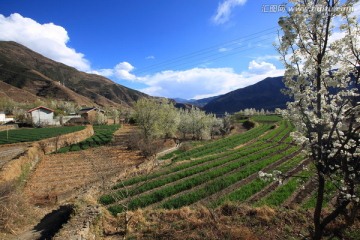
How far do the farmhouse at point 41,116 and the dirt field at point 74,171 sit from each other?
4263 cm

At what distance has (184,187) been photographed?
21172 mm

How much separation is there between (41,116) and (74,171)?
59.3 meters

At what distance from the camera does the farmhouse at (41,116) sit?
80.9 meters

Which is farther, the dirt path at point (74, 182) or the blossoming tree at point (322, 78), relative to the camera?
the dirt path at point (74, 182)

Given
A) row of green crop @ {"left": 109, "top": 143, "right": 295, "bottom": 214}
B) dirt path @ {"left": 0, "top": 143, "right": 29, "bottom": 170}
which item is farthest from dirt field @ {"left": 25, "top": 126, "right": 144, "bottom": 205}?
row of green crop @ {"left": 109, "top": 143, "right": 295, "bottom": 214}

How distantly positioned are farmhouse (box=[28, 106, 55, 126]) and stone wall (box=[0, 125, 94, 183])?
26.8 metres

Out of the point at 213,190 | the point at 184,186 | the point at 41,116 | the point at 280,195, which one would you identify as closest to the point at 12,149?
the point at 184,186

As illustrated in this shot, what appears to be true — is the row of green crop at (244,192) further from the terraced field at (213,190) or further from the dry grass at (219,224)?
the dry grass at (219,224)

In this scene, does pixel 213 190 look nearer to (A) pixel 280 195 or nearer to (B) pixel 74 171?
(A) pixel 280 195

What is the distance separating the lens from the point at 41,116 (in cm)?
8256

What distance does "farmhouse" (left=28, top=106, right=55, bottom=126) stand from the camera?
3184 inches

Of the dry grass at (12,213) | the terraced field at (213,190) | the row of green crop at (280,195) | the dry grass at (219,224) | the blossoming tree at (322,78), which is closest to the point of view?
the blossoming tree at (322,78)

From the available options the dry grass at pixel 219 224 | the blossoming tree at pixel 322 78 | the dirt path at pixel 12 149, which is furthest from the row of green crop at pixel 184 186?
the dirt path at pixel 12 149

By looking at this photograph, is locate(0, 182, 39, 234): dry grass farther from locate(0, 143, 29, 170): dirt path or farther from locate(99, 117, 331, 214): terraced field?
locate(0, 143, 29, 170): dirt path
